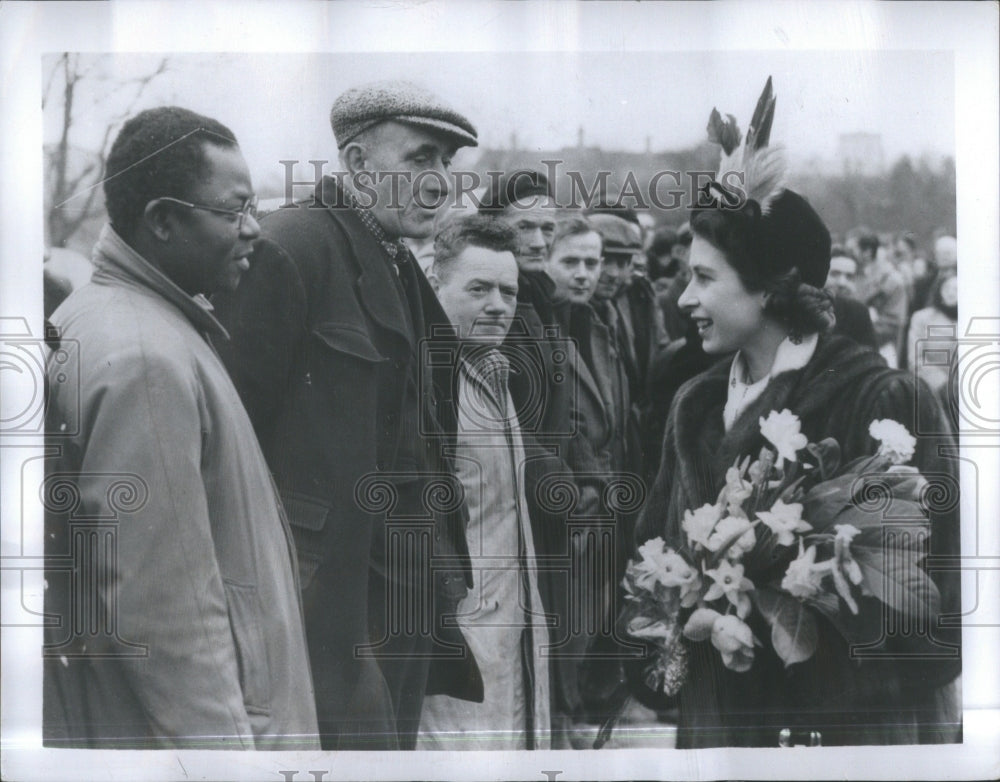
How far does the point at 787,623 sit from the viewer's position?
98.3 inches

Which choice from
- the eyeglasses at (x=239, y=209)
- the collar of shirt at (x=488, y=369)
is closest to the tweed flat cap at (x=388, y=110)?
the eyeglasses at (x=239, y=209)

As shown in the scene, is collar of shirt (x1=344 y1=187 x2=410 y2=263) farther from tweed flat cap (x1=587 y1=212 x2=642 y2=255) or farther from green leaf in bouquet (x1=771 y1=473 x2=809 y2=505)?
green leaf in bouquet (x1=771 y1=473 x2=809 y2=505)

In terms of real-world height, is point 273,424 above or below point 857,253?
below

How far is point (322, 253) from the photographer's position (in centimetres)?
244

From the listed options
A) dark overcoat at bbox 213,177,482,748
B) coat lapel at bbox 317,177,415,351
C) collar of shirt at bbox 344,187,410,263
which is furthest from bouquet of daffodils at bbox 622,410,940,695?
collar of shirt at bbox 344,187,410,263

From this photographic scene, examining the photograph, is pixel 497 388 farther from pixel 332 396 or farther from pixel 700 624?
pixel 700 624

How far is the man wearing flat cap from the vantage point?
2426 millimetres

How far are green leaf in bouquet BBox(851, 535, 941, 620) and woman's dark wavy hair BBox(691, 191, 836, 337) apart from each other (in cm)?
52

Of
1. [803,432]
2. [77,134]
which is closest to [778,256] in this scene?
[803,432]

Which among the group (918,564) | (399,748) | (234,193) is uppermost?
(234,193)

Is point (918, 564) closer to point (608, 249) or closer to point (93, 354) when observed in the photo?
point (608, 249)

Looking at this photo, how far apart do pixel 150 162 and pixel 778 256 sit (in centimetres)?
140

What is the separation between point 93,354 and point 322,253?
54 centimetres

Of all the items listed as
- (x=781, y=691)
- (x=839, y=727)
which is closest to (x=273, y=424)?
(x=781, y=691)
